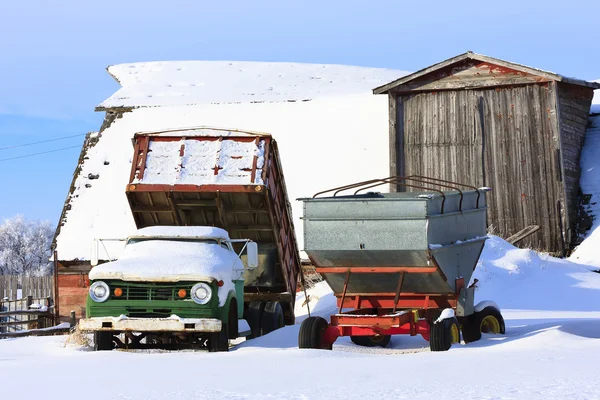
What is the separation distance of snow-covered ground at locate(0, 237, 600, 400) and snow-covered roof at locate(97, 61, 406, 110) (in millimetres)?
21726

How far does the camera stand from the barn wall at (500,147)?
27.8m

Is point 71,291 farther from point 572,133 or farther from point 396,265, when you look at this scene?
point 396,265

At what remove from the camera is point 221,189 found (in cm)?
1666

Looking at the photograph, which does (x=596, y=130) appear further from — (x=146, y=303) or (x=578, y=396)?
(x=578, y=396)

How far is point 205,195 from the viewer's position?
17125 millimetres

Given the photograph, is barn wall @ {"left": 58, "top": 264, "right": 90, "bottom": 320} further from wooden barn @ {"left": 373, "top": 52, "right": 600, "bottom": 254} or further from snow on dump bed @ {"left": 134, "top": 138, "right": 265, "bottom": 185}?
snow on dump bed @ {"left": 134, "top": 138, "right": 265, "bottom": 185}

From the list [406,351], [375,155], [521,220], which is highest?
[375,155]

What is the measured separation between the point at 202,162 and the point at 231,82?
25511mm

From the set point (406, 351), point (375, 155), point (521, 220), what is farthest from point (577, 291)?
point (375, 155)

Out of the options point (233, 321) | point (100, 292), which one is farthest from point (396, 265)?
point (100, 292)

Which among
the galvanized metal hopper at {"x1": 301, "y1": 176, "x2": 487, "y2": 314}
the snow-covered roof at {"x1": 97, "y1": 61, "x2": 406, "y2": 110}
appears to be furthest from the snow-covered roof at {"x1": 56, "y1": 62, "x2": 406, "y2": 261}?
the galvanized metal hopper at {"x1": 301, "y1": 176, "x2": 487, "y2": 314}

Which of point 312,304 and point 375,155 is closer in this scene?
point 312,304

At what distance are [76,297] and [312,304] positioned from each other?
344 inches

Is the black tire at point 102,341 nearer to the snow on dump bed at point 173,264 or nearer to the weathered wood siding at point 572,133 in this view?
the snow on dump bed at point 173,264
